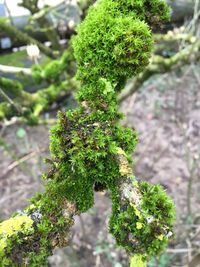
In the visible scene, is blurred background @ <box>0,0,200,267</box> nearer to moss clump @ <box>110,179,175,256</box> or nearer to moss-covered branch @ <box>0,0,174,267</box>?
moss-covered branch @ <box>0,0,174,267</box>

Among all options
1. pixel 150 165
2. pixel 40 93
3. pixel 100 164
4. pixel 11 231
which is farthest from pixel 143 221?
pixel 150 165

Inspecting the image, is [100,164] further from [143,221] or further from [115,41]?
[115,41]

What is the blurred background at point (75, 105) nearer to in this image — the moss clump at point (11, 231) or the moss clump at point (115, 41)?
the moss clump at point (115, 41)

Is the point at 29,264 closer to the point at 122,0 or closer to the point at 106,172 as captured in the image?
the point at 106,172

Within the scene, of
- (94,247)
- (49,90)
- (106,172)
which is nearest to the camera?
(106,172)

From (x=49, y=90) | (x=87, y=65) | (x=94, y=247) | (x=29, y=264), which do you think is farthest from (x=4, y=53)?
(x=29, y=264)

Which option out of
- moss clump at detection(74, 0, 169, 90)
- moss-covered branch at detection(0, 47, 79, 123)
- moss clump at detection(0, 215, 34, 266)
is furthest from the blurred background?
moss clump at detection(0, 215, 34, 266)
